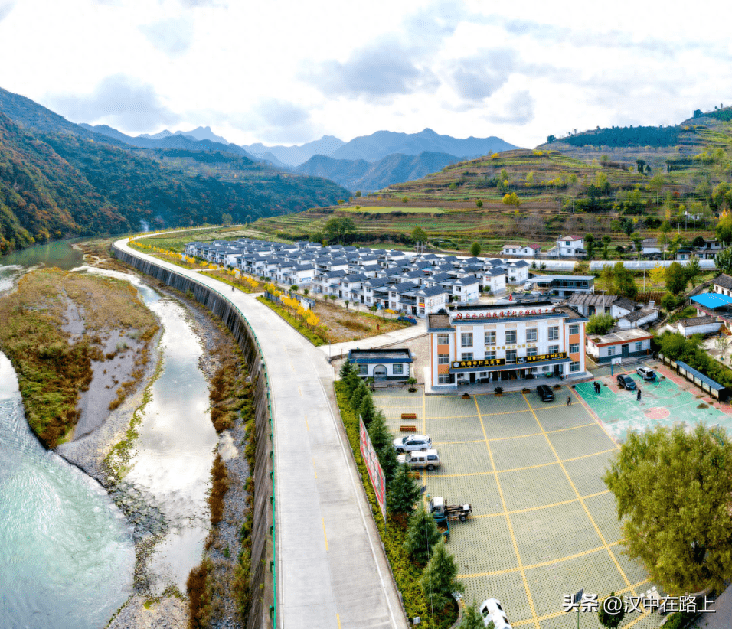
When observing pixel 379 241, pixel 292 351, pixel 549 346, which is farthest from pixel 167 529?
pixel 379 241

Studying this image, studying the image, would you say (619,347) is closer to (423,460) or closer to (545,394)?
(545,394)

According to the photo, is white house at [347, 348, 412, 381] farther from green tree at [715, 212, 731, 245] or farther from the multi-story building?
green tree at [715, 212, 731, 245]

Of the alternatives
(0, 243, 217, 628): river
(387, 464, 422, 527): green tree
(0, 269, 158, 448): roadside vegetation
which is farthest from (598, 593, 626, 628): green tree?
(0, 269, 158, 448): roadside vegetation

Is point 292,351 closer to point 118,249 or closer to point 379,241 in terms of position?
point 379,241

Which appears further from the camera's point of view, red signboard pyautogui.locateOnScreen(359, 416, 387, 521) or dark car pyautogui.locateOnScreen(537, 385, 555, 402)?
dark car pyautogui.locateOnScreen(537, 385, 555, 402)

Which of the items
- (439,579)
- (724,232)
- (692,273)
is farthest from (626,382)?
(724,232)
